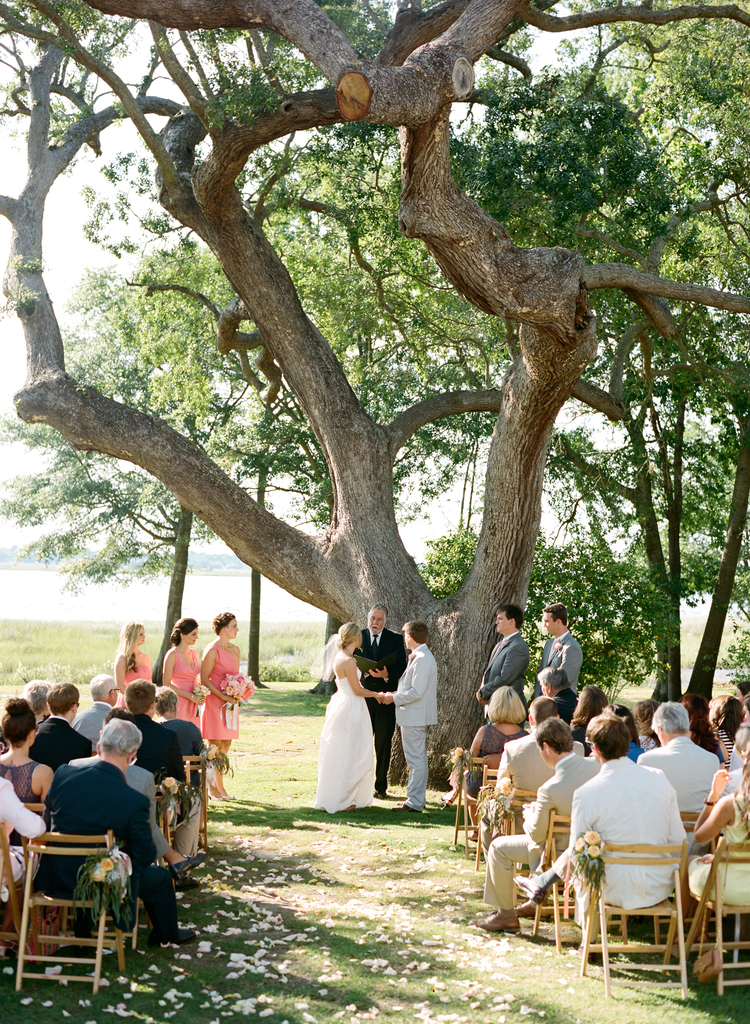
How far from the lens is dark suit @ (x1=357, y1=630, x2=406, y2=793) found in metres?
10.4

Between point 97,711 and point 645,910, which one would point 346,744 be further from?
point 645,910

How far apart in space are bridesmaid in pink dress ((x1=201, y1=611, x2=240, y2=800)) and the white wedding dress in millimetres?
1068

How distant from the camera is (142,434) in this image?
1134cm

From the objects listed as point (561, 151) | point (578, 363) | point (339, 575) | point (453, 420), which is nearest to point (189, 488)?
point (339, 575)

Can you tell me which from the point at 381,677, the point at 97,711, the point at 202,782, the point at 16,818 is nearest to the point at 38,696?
the point at 97,711

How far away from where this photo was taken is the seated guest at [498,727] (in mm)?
7766

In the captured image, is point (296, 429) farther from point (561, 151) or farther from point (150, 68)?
point (561, 151)

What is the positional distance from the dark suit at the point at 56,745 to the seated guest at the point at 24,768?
1.46 feet

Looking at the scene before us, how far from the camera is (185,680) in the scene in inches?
388

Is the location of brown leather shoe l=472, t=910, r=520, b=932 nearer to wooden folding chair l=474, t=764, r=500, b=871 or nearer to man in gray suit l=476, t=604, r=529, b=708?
wooden folding chair l=474, t=764, r=500, b=871

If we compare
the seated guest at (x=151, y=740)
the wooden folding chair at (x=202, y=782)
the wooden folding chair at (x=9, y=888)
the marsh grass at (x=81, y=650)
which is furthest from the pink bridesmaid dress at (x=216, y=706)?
the marsh grass at (x=81, y=650)

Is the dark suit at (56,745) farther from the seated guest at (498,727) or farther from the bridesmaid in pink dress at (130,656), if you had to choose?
the seated guest at (498,727)

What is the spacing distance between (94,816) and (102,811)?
0.16ft

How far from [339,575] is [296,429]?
10.8 metres
